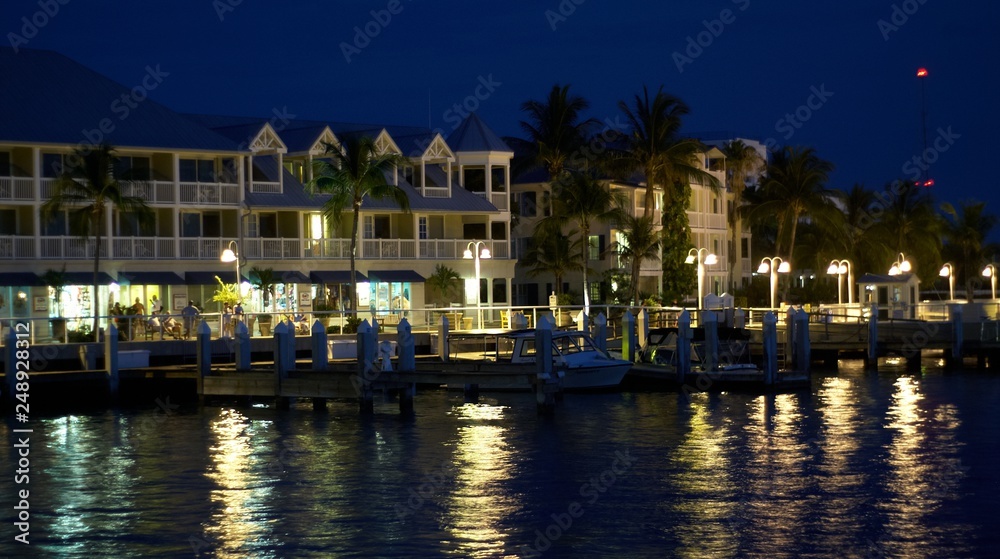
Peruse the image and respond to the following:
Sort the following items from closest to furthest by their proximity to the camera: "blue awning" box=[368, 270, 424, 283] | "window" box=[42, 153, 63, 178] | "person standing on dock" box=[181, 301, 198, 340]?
1. "person standing on dock" box=[181, 301, 198, 340]
2. "window" box=[42, 153, 63, 178]
3. "blue awning" box=[368, 270, 424, 283]

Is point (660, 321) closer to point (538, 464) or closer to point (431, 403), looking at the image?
point (431, 403)

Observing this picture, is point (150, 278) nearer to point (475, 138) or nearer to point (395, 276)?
point (395, 276)

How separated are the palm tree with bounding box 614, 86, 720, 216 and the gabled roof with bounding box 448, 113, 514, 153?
628cm

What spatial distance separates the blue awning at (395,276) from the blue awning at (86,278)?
13.2 m

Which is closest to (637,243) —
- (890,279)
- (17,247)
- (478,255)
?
(890,279)

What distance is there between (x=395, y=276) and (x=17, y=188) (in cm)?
1773

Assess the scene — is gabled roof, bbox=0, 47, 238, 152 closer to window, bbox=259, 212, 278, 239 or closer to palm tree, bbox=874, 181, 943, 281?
window, bbox=259, 212, 278, 239

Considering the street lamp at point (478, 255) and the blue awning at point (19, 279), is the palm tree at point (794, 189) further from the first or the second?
the blue awning at point (19, 279)

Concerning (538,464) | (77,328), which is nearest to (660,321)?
(77,328)

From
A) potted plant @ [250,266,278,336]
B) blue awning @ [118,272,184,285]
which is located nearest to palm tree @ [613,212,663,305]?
potted plant @ [250,266,278,336]

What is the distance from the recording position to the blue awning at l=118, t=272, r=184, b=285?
54625 millimetres

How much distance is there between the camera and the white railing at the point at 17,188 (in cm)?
5328

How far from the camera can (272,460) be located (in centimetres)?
Answer: 2886

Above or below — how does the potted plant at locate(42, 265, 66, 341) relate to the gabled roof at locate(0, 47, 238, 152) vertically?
below
